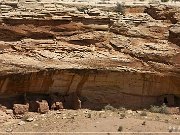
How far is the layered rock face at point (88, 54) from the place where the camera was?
16.2m

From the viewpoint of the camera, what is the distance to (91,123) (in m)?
15.3

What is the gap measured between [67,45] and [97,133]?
387 centimetres

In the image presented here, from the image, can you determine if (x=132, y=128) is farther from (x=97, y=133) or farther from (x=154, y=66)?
(x=154, y=66)

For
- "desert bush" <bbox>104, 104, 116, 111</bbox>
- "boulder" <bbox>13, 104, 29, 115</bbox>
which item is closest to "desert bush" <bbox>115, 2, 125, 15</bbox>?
"desert bush" <bbox>104, 104, 116, 111</bbox>

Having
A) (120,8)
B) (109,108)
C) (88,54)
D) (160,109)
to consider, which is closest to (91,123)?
(109,108)

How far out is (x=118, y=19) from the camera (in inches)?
673

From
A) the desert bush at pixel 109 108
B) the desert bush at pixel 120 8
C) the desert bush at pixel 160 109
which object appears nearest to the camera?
the desert bush at pixel 109 108

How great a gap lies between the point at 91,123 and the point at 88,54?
109 inches

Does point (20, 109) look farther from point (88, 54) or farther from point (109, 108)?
point (109, 108)

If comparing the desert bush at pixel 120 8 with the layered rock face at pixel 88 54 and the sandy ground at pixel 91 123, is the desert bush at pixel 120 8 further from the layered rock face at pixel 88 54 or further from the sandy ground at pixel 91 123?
the sandy ground at pixel 91 123

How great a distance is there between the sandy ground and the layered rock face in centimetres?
101

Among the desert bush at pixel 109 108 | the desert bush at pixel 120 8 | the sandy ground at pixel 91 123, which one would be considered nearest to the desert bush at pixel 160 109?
the sandy ground at pixel 91 123

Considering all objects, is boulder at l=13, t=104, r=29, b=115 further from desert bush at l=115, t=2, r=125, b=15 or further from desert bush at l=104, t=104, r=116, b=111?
desert bush at l=115, t=2, r=125, b=15

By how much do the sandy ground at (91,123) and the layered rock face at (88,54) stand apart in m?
1.01
